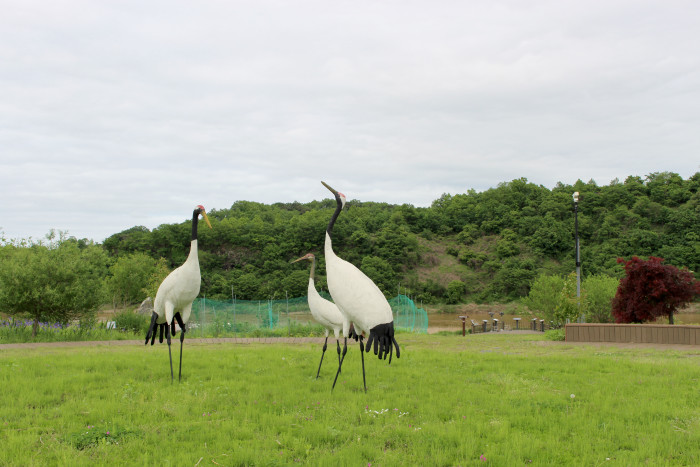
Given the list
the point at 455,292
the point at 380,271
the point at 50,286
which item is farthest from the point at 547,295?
the point at 380,271

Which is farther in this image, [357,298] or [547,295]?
[547,295]

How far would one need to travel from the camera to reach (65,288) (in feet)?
50.8

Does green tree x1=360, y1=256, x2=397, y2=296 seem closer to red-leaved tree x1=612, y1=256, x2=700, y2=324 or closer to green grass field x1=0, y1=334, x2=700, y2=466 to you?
red-leaved tree x1=612, y1=256, x2=700, y2=324

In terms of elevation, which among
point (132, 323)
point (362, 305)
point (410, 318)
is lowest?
point (410, 318)

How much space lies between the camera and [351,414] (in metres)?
5.59

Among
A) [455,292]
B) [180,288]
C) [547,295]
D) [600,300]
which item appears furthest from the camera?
[455,292]

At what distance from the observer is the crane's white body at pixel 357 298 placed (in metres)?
6.41

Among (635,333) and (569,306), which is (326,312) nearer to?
(635,333)

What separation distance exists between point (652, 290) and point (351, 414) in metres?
13.1

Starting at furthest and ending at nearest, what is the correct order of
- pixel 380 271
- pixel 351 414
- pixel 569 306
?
pixel 380 271 < pixel 569 306 < pixel 351 414

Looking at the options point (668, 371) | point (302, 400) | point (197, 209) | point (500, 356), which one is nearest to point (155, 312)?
point (197, 209)

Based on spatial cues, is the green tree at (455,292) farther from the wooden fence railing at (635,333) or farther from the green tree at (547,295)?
the wooden fence railing at (635,333)

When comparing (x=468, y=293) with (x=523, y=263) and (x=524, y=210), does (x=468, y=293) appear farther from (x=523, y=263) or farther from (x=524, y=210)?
(x=524, y=210)

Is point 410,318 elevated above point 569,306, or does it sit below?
below
